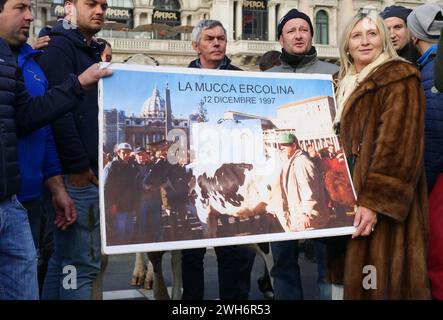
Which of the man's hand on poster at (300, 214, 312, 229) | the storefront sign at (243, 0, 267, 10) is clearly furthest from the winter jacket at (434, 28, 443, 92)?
the storefront sign at (243, 0, 267, 10)

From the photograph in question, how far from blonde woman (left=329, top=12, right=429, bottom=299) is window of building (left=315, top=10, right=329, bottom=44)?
3571 cm

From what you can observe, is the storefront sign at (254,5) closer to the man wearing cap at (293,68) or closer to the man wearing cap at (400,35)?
the man wearing cap at (400,35)

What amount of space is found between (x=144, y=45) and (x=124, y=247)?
31187 mm

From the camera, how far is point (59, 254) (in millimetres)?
2893

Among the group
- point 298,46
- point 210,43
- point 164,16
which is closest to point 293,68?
point 298,46

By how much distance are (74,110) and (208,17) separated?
34.9 metres

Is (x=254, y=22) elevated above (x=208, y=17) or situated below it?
below

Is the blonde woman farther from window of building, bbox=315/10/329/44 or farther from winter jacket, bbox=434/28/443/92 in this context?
window of building, bbox=315/10/329/44

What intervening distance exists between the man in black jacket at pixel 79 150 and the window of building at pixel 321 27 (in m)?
35.7

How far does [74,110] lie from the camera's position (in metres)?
2.84

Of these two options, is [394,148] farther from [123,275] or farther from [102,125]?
[123,275]

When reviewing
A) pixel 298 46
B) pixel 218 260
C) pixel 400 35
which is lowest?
pixel 218 260

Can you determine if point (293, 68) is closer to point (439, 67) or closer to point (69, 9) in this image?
point (439, 67)

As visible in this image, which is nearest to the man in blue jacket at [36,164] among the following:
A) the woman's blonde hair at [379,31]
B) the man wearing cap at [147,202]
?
the man wearing cap at [147,202]
